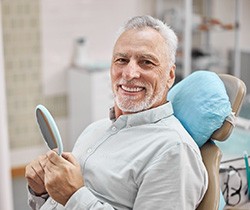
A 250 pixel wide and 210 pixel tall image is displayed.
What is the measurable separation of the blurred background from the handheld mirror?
7.53 feet

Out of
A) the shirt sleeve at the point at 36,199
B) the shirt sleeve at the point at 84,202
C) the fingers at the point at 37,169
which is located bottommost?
the shirt sleeve at the point at 36,199

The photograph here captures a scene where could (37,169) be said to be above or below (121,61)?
below

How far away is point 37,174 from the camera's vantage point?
164 cm

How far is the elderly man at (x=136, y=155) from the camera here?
1.43 meters

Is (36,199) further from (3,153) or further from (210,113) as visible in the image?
(3,153)

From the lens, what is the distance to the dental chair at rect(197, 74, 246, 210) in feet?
5.09

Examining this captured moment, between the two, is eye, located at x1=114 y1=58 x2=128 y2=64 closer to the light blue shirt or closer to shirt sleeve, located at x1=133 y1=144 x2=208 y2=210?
the light blue shirt

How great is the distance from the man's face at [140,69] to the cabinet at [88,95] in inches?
90.7

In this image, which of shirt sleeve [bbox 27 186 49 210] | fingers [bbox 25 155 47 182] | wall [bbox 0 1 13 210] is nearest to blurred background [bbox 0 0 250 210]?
wall [bbox 0 1 13 210]

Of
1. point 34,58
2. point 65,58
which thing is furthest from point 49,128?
point 65,58

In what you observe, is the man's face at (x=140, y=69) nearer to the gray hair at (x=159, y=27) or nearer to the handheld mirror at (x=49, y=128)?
the gray hair at (x=159, y=27)

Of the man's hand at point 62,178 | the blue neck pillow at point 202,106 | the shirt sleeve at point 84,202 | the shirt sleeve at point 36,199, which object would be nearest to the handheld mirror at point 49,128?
the man's hand at point 62,178

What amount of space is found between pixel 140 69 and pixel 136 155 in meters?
0.29

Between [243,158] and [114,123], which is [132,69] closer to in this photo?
[114,123]
